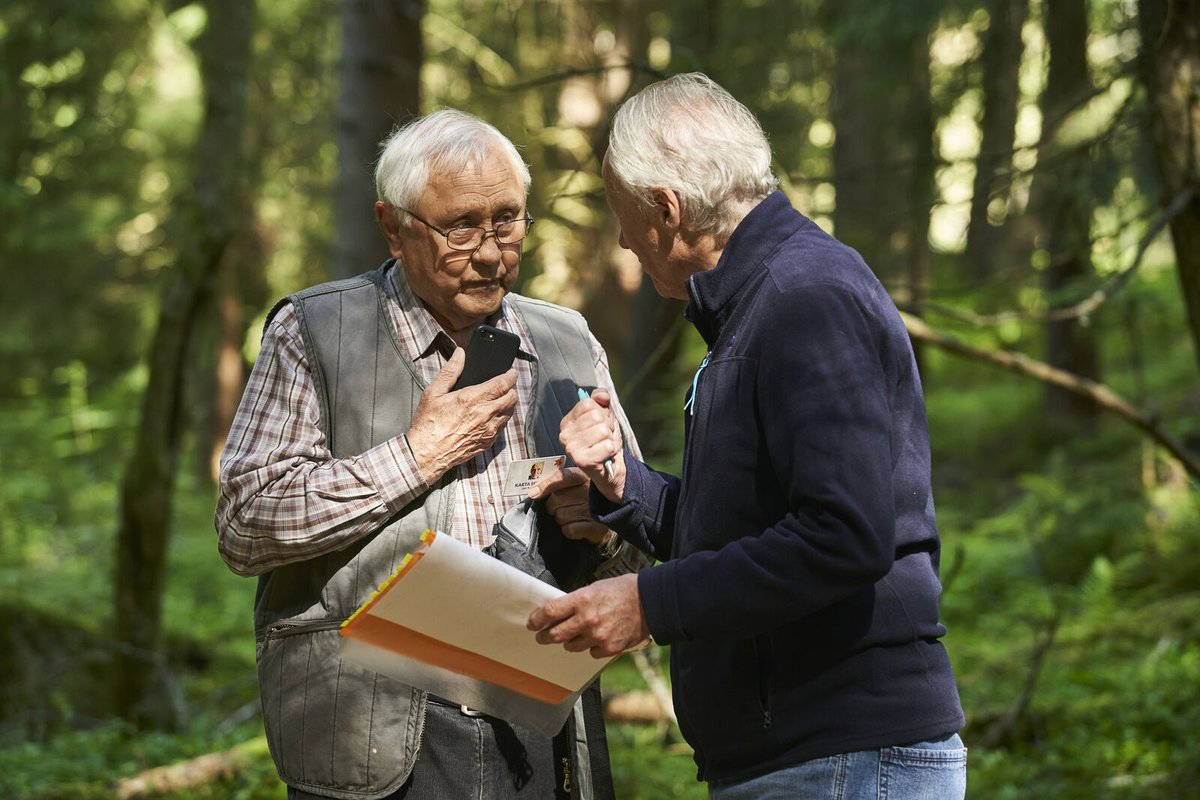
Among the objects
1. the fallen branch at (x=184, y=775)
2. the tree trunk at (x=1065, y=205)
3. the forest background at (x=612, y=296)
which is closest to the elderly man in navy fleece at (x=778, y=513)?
the forest background at (x=612, y=296)

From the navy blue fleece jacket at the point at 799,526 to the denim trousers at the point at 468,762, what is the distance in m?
0.48

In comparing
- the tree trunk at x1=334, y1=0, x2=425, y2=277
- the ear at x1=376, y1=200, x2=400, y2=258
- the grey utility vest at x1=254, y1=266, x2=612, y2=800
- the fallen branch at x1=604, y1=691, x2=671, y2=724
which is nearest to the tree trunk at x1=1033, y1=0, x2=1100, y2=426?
the ear at x1=376, y1=200, x2=400, y2=258

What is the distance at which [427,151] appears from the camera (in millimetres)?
2619

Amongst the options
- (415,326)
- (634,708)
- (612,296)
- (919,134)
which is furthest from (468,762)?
(919,134)

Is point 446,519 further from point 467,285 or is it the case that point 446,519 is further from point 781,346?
point 781,346

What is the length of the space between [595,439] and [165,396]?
4.92m

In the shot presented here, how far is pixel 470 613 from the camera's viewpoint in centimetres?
212

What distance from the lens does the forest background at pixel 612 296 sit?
4.93 meters

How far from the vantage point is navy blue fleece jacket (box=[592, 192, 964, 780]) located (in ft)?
5.97

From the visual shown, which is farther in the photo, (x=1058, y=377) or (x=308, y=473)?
(x=1058, y=377)

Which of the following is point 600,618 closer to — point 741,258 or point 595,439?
point 595,439

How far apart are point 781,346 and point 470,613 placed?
0.76 metres

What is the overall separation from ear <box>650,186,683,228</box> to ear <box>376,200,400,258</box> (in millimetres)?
790

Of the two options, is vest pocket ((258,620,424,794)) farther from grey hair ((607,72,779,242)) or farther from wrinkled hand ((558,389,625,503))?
grey hair ((607,72,779,242))
